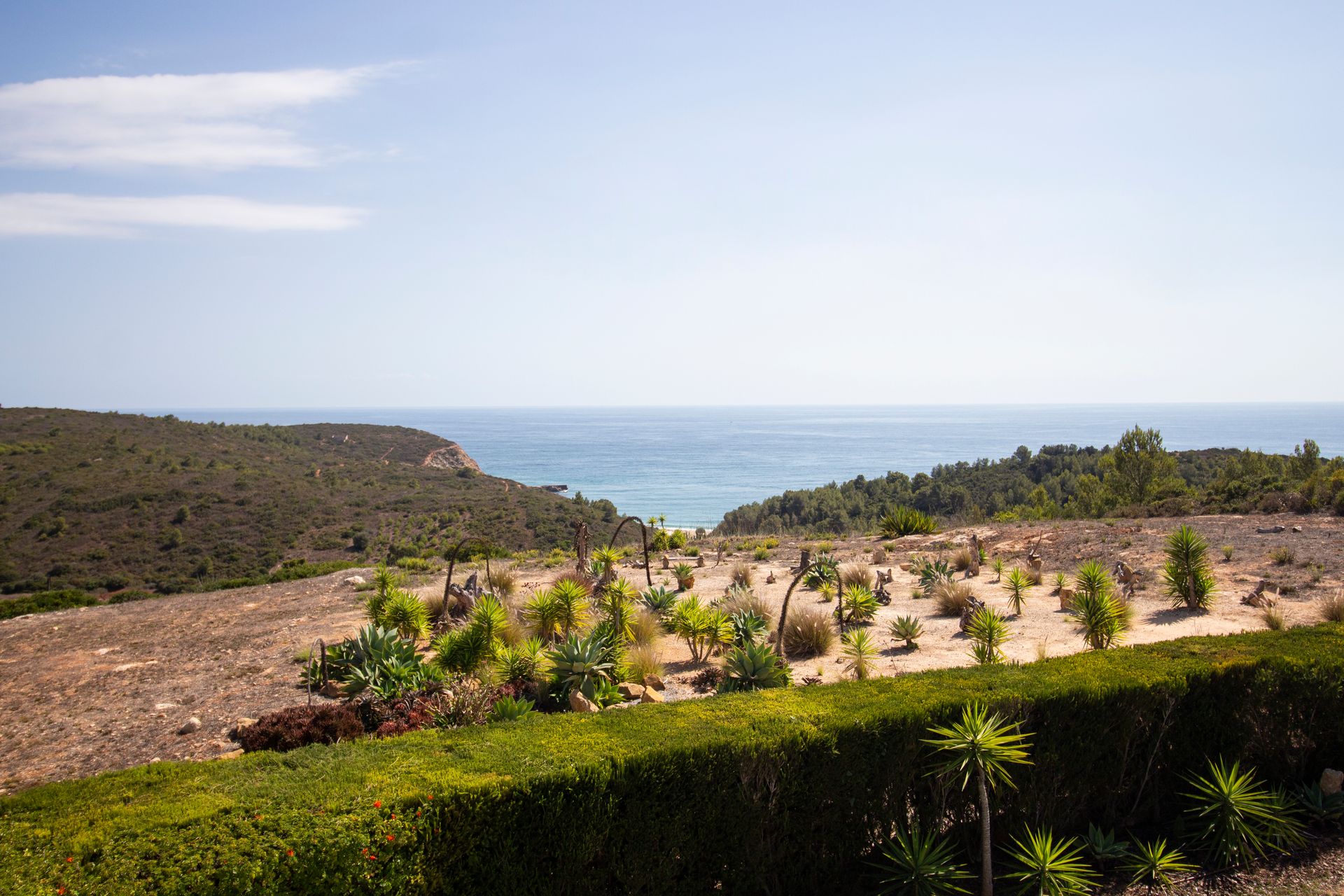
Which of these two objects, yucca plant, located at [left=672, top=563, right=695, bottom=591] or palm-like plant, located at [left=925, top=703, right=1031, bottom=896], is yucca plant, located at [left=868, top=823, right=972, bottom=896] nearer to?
palm-like plant, located at [left=925, top=703, right=1031, bottom=896]

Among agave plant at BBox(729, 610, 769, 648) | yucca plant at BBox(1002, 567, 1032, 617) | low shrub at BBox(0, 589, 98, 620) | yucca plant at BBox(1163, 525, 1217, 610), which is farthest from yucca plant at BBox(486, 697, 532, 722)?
low shrub at BBox(0, 589, 98, 620)

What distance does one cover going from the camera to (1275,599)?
1002 cm

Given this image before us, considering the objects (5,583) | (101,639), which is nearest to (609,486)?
(5,583)

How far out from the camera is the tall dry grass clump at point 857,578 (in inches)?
502

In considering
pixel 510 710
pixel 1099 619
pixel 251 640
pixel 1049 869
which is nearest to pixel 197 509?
pixel 251 640

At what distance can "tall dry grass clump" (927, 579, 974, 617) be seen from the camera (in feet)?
35.2

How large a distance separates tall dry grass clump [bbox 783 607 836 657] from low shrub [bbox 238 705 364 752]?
4.99 metres

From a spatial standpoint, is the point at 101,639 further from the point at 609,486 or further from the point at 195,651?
the point at 609,486

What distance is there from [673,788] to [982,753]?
1668 millimetres

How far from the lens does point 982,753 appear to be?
3775 mm

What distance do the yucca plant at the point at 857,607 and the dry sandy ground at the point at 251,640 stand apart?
317mm

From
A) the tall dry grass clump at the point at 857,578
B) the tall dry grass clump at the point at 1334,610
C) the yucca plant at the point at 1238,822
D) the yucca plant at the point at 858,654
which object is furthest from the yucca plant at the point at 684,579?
the yucca plant at the point at 1238,822

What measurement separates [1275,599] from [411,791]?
39.0 ft

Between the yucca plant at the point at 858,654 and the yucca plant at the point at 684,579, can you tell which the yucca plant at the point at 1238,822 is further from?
the yucca plant at the point at 684,579
